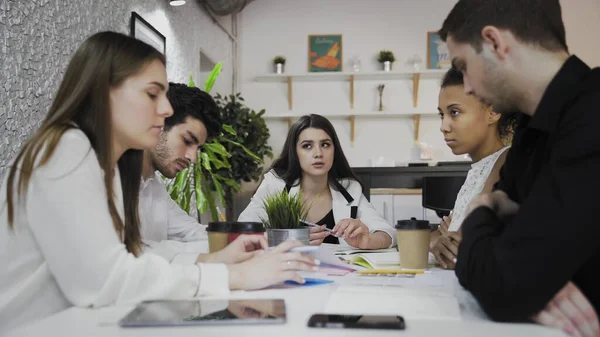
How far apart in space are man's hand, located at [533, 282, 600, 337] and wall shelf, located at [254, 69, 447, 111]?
610 cm

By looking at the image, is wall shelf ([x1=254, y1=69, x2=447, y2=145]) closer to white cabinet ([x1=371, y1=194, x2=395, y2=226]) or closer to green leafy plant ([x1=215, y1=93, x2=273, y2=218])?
green leafy plant ([x1=215, y1=93, x2=273, y2=218])

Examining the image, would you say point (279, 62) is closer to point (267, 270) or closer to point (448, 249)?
point (448, 249)

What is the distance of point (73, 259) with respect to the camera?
3.24 feet

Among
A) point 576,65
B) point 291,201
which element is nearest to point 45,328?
point 291,201

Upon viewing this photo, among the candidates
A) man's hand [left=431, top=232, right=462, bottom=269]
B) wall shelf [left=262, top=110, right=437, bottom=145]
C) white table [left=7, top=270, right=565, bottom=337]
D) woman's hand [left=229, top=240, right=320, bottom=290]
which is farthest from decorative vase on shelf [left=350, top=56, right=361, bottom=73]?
white table [left=7, top=270, right=565, bottom=337]

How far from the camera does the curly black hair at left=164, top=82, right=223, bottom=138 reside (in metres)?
2.39

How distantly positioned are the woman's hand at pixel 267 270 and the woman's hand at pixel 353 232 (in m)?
0.77

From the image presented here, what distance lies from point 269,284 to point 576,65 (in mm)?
704

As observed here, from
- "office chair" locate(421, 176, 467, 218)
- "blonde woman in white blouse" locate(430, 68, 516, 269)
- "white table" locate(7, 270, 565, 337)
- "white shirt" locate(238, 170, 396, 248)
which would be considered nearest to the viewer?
"white table" locate(7, 270, 565, 337)

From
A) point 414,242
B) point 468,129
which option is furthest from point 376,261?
point 468,129

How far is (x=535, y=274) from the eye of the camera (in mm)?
835

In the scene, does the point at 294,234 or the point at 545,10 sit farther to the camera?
the point at 294,234

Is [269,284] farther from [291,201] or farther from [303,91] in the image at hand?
[303,91]

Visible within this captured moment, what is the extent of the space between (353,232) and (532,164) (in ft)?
3.25
